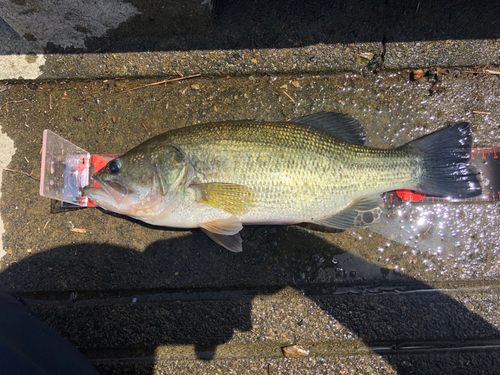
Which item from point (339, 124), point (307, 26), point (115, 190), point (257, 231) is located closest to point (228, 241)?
point (257, 231)

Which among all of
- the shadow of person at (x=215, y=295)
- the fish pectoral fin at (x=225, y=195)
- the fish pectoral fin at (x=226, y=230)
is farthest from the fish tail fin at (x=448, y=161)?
the fish pectoral fin at (x=226, y=230)

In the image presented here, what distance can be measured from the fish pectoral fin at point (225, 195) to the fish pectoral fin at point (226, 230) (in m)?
0.14

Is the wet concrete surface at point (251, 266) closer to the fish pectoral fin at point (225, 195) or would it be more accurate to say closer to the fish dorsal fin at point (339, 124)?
the fish dorsal fin at point (339, 124)

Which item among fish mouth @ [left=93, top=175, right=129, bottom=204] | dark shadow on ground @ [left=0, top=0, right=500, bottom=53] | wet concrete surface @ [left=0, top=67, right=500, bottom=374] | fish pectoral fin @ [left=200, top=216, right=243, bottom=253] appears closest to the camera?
fish mouth @ [left=93, top=175, right=129, bottom=204]

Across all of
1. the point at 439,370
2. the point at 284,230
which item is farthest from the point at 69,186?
the point at 439,370

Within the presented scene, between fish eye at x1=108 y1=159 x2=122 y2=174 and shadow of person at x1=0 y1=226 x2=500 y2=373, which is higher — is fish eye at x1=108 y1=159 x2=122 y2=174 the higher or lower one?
the higher one

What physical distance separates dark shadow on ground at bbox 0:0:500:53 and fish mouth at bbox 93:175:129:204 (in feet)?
5.04

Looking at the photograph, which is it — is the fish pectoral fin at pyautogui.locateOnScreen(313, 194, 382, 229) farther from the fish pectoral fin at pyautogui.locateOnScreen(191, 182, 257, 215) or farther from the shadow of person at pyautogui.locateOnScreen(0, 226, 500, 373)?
the fish pectoral fin at pyautogui.locateOnScreen(191, 182, 257, 215)

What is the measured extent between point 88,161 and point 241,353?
8.00 feet

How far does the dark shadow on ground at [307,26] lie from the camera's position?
2.64m

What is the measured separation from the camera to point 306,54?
8.87 ft

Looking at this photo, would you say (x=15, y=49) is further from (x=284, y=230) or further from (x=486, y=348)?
(x=486, y=348)

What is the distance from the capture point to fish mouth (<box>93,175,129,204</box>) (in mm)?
2109

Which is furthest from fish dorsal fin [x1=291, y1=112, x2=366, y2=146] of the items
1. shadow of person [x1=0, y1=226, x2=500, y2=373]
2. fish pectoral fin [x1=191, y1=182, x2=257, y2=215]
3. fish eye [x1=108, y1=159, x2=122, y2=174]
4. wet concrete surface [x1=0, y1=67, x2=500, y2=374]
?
fish eye [x1=108, y1=159, x2=122, y2=174]
